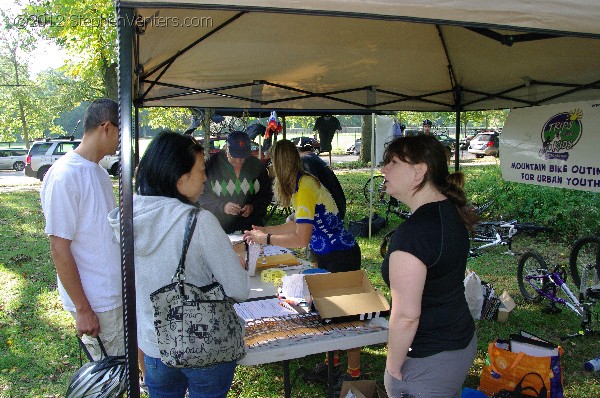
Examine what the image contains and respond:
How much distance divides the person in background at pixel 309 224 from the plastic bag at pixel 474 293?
1585mm

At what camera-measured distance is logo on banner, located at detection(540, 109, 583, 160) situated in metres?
4.05

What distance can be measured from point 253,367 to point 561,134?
10.9ft

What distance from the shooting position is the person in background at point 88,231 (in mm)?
2232

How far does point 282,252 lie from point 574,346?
2.75m

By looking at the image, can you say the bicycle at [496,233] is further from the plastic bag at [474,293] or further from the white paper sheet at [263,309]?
the white paper sheet at [263,309]

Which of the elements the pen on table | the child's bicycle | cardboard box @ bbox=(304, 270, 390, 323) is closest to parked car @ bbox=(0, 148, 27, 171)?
the child's bicycle

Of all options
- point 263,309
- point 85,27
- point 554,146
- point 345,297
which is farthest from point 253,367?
point 85,27

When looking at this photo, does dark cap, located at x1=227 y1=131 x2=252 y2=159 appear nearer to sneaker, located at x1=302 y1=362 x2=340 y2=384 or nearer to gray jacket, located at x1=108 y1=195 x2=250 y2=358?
sneaker, located at x1=302 y1=362 x2=340 y2=384

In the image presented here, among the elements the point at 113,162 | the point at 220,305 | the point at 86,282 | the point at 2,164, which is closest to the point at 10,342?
the point at 86,282

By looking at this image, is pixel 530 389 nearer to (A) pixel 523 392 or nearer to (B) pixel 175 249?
(A) pixel 523 392

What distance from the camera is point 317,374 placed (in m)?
3.49

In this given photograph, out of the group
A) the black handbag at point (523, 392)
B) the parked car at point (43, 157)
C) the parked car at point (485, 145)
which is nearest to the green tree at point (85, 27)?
the parked car at point (43, 157)

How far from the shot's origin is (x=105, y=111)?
2426 mm

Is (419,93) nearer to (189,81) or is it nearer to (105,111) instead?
(189,81)
